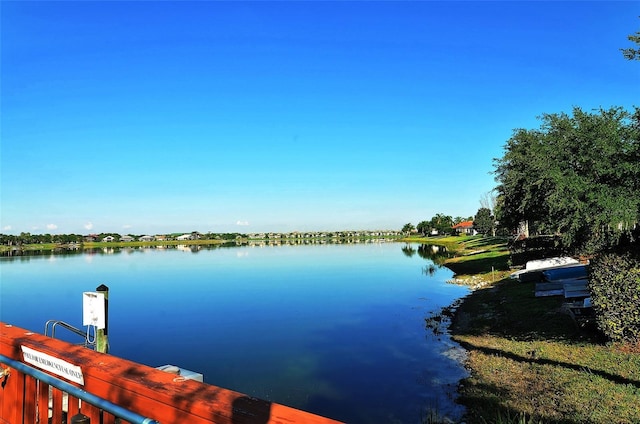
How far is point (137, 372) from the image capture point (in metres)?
2.84

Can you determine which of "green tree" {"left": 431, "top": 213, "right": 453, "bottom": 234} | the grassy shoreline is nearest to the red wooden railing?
the grassy shoreline

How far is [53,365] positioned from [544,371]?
11548 mm

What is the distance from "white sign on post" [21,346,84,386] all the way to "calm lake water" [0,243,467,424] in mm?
9602

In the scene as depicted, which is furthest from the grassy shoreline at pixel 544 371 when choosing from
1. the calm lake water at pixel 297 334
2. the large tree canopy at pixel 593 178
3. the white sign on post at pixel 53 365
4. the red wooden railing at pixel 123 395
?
the white sign on post at pixel 53 365

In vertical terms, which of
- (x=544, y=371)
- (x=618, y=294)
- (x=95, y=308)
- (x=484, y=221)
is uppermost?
(x=484, y=221)

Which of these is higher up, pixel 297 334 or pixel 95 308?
pixel 95 308

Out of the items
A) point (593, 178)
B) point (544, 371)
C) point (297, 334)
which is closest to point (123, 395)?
point (544, 371)

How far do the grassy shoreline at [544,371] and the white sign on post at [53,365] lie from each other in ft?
22.3

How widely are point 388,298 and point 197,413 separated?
32.4 metres

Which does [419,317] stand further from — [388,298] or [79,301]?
[79,301]

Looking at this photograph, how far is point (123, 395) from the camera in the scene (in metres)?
2.75

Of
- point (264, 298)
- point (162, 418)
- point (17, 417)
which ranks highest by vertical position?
point (162, 418)

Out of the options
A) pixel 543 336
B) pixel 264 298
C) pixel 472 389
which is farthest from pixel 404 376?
pixel 264 298

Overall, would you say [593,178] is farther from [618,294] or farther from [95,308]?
[95,308]
